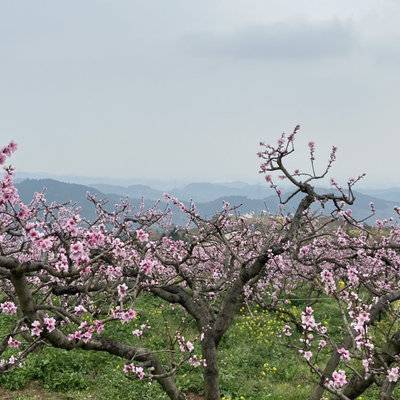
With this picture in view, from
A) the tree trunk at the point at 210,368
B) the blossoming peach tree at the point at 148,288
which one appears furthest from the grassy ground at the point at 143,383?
the blossoming peach tree at the point at 148,288

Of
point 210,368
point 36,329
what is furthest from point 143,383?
point 36,329

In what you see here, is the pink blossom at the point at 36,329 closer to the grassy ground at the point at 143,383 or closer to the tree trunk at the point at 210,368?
the tree trunk at the point at 210,368

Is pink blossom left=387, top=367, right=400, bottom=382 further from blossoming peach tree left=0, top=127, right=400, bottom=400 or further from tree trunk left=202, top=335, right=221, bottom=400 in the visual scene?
tree trunk left=202, top=335, right=221, bottom=400

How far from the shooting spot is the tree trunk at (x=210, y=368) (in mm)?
10945

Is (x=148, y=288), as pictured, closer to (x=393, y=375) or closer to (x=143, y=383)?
(x=143, y=383)

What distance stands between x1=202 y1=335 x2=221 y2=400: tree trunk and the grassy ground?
4.59ft

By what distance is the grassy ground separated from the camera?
13.2m

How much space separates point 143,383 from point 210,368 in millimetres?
3177

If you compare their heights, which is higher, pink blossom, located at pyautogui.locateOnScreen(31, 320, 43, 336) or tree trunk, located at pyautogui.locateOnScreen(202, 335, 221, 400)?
pink blossom, located at pyautogui.locateOnScreen(31, 320, 43, 336)

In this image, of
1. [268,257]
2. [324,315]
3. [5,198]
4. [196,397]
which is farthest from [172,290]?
[324,315]

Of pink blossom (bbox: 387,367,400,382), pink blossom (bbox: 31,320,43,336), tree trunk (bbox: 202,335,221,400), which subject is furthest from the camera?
tree trunk (bbox: 202,335,221,400)

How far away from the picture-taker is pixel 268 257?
983 centimetres

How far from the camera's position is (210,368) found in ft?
36.5

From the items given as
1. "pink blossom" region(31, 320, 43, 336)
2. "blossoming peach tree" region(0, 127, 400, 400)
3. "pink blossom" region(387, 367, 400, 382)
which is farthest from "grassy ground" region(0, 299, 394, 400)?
"pink blossom" region(387, 367, 400, 382)
